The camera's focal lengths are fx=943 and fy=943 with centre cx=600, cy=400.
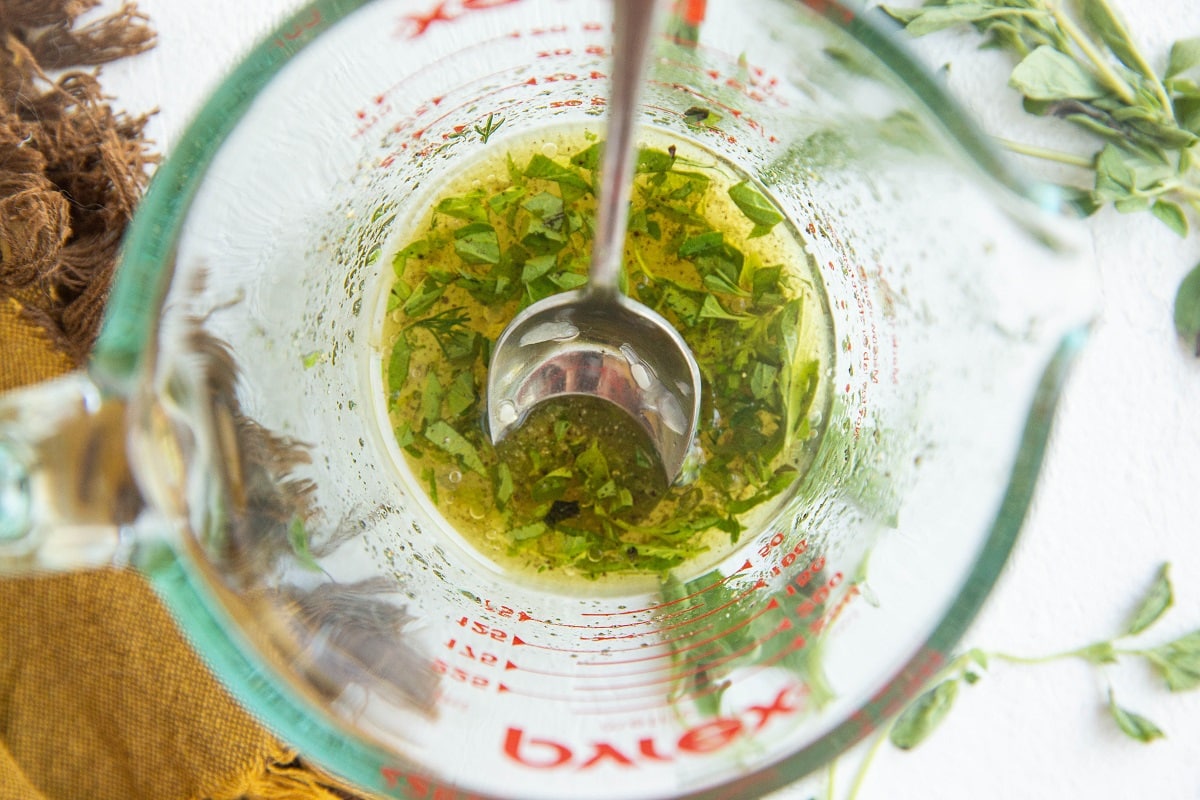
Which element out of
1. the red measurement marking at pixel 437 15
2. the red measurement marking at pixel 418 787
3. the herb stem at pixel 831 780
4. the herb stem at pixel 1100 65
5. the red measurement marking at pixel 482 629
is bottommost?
the herb stem at pixel 831 780

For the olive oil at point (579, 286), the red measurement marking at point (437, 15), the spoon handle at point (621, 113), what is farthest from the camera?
the olive oil at point (579, 286)

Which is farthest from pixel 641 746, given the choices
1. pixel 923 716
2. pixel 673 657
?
pixel 923 716

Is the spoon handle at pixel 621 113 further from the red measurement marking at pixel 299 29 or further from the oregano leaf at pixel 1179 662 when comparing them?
the oregano leaf at pixel 1179 662

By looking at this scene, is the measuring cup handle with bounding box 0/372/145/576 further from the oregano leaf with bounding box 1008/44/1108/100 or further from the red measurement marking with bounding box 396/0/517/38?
the oregano leaf with bounding box 1008/44/1108/100

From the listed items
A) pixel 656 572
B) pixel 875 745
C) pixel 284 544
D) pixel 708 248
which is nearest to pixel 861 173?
pixel 708 248

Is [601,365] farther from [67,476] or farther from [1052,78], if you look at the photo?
[1052,78]

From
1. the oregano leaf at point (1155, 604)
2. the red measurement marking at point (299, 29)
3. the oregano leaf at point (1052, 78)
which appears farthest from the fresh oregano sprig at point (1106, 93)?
the red measurement marking at point (299, 29)
